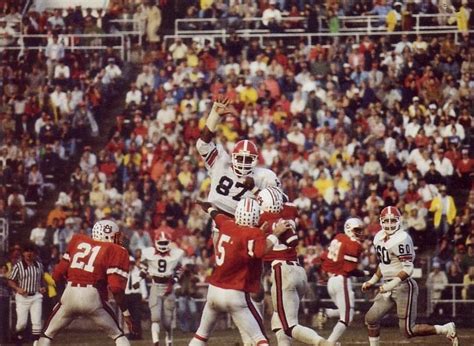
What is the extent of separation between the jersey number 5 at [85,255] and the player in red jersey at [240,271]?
180 centimetres

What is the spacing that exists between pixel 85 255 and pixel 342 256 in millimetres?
3536

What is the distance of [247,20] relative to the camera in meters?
29.4

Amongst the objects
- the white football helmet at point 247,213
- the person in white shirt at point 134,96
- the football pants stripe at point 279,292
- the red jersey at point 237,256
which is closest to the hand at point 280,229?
the red jersey at point 237,256

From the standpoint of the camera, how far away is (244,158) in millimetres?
15320

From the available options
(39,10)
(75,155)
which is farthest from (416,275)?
(39,10)

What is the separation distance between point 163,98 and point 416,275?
7.00 m

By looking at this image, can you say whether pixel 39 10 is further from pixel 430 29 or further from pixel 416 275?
pixel 416 275

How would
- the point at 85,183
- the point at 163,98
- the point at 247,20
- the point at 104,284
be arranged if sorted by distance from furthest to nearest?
the point at 247,20 < the point at 163,98 < the point at 85,183 < the point at 104,284

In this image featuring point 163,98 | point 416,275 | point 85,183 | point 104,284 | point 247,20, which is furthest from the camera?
point 247,20

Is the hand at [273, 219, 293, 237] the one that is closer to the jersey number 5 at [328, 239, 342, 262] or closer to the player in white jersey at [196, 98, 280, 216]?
the player in white jersey at [196, 98, 280, 216]

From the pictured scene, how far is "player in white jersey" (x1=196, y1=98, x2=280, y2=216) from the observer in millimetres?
15375

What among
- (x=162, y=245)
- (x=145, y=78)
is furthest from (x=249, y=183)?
(x=145, y=78)

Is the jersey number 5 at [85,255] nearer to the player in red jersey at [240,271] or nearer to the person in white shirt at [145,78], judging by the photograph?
the player in red jersey at [240,271]

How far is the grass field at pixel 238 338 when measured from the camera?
772 inches
